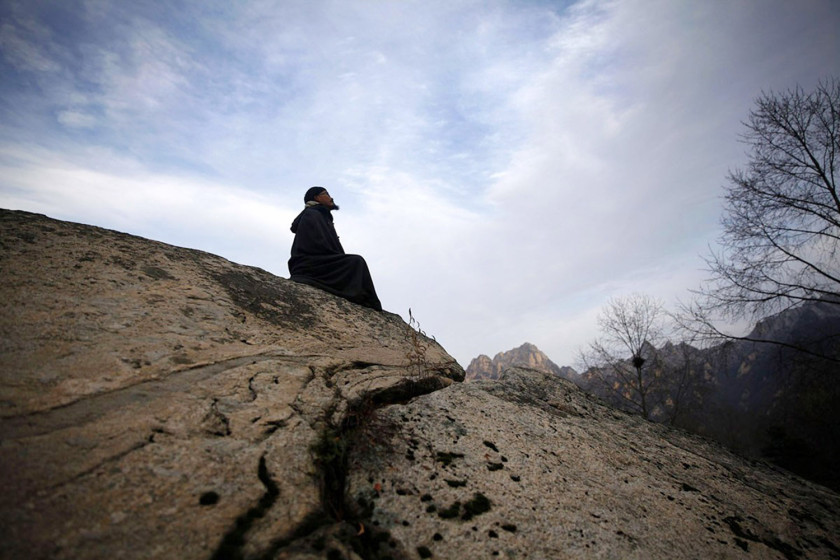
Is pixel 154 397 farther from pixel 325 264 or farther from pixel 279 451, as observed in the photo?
pixel 325 264

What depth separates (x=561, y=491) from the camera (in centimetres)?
177

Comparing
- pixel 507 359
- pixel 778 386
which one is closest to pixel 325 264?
pixel 778 386

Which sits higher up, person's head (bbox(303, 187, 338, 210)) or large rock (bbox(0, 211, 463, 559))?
person's head (bbox(303, 187, 338, 210))

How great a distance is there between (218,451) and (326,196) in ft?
16.8

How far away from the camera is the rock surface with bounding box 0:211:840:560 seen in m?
1.05

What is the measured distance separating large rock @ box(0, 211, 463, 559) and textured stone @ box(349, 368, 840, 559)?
348 mm

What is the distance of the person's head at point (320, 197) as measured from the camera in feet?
19.1

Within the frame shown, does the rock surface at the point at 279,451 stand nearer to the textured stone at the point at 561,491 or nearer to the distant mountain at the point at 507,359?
the textured stone at the point at 561,491

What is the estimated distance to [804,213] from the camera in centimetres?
761

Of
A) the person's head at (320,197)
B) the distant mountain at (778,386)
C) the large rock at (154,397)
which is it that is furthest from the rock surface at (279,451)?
the person's head at (320,197)

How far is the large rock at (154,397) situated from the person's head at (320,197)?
3037 mm

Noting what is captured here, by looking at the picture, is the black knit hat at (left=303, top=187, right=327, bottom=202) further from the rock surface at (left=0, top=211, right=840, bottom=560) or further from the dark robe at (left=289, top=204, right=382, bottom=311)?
the rock surface at (left=0, top=211, right=840, bottom=560)

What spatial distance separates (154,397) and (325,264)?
3214mm

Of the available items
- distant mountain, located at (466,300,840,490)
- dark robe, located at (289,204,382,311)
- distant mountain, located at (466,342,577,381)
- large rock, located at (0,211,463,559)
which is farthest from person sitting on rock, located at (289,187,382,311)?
distant mountain, located at (466,342,577,381)
